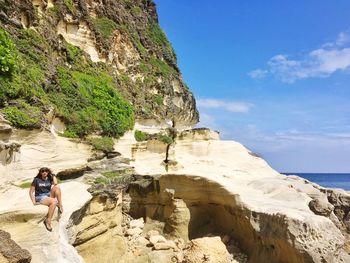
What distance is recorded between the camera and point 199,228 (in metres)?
16.9

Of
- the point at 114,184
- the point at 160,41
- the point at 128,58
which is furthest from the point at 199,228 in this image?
the point at 160,41

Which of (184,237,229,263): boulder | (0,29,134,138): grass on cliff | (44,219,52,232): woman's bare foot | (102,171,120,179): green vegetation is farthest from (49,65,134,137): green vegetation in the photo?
(44,219,52,232): woman's bare foot

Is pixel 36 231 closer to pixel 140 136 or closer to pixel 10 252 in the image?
pixel 10 252

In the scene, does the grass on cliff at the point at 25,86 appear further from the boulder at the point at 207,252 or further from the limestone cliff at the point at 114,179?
the boulder at the point at 207,252

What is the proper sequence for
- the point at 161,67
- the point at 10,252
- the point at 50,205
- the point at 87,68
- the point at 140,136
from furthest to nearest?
1. the point at 161,67
2. the point at 140,136
3. the point at 87,68
4. the point at 50,205
5. the point at 10,252

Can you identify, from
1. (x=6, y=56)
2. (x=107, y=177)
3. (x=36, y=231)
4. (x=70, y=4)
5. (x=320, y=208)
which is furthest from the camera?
(x=70, y=4)

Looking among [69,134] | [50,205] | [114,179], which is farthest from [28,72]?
[50,205]

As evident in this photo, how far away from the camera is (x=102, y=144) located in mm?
18266

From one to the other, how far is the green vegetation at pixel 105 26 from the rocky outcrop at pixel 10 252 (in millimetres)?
22722

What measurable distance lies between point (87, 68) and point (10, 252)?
720 inches

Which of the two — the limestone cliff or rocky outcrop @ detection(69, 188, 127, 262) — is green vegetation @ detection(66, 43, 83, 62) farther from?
rocky outcrop @ detection(69, 188, 127, 262)

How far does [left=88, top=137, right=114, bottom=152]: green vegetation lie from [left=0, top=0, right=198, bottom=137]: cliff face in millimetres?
695

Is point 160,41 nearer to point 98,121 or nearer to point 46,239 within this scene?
point 98,121

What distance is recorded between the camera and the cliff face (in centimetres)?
1575
